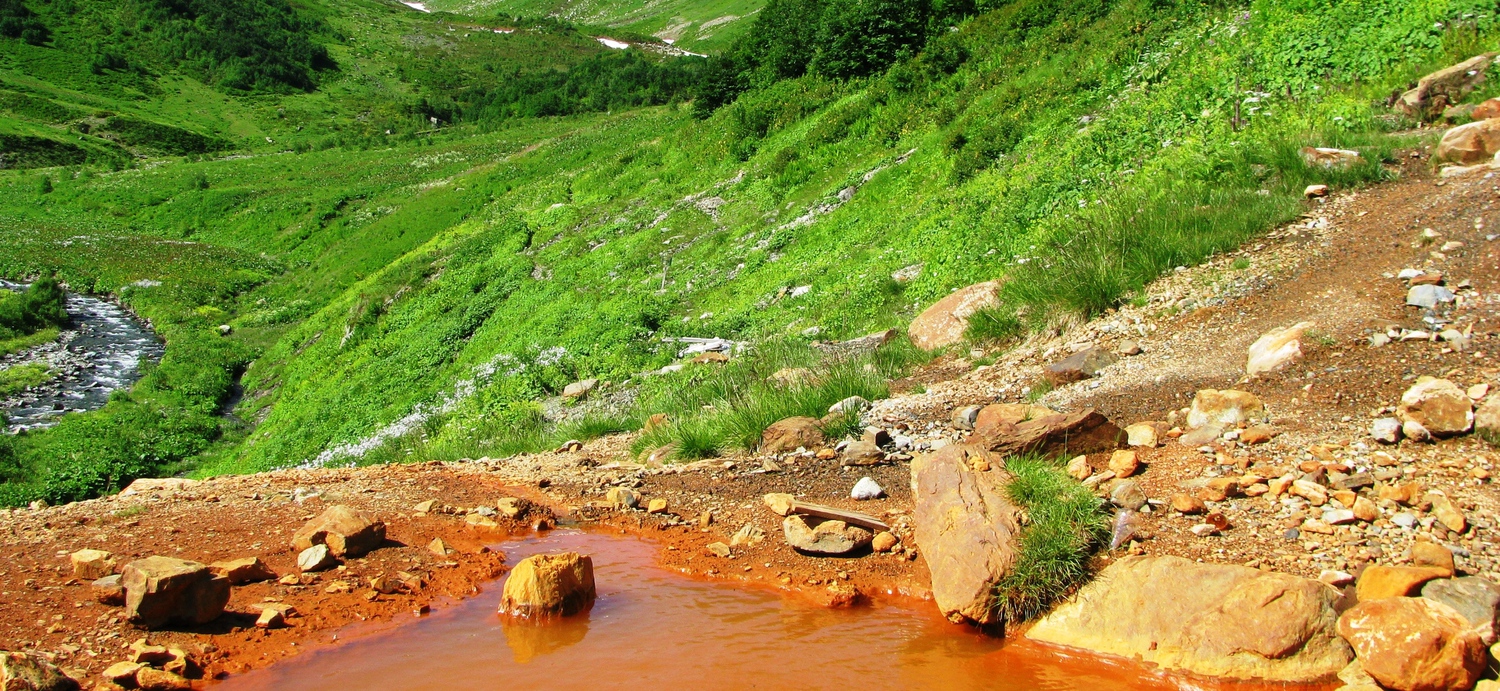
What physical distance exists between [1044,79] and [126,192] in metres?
50.4

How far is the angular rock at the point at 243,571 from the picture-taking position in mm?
6043

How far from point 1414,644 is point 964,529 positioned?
251cm

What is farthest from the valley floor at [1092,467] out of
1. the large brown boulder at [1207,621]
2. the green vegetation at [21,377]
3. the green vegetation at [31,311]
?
the green vegetation at [31,311]

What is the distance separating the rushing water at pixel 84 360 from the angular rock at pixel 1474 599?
25606mm

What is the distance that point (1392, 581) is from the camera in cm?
481

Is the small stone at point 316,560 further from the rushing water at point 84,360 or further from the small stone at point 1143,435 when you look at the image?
Result: the rushing water at point 84,360

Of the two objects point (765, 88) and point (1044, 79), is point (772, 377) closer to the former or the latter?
point (1044, 79)

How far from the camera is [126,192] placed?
48.2 meters

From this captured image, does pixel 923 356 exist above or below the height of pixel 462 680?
below

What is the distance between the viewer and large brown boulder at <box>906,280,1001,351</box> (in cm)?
1078

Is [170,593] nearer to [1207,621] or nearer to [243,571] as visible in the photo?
[243,571]

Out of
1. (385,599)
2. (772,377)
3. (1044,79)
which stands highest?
(1044,79)

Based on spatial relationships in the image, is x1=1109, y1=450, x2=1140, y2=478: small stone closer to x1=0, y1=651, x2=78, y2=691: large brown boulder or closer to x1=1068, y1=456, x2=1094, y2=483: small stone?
x1=1068, y1=456, x2=1094, y2=483: small stone

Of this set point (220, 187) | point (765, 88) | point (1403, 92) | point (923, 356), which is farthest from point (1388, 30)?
point (220, 187)
